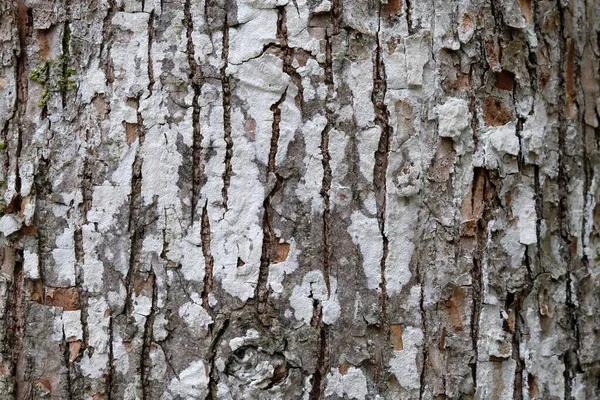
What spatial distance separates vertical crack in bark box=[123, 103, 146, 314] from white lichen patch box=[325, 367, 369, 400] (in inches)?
15.6

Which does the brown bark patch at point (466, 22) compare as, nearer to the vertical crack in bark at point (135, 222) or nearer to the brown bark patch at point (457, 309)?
the brown bark patch at point (457, 309)

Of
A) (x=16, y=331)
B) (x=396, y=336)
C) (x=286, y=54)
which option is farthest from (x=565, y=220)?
(x=16, y=331)

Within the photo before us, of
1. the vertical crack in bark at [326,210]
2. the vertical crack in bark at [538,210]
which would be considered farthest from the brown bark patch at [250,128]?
the vertical crack in bark at [538,210]

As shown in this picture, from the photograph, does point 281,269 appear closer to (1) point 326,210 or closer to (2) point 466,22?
(1) point 326,210

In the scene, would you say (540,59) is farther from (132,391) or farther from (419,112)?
(132,391)

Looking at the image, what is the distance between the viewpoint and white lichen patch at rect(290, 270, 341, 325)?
1.21 m

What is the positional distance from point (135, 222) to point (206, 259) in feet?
0.49

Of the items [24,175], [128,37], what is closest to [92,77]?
[128,37]

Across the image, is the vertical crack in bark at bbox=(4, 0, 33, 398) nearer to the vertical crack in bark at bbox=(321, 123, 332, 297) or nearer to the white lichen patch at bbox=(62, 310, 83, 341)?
the white lichen patch at bbox=(62, 310, 83, 341)

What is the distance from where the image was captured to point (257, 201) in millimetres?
1214

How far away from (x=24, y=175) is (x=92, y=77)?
0.76 ft

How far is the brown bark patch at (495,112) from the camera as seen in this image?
129cm

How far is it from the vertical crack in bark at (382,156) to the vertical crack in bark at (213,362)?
0.30 metres

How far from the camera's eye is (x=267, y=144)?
122 centimetres
